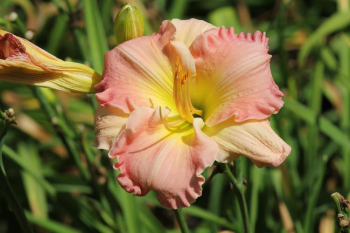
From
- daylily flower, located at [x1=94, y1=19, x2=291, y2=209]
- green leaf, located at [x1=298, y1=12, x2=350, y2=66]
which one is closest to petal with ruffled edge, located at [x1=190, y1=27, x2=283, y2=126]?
daylily flower, located at [x1=94, y1=19, x2=291, y2=209]

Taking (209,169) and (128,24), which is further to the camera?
(209,169)

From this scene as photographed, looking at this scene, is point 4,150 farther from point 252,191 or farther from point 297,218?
point 297,218

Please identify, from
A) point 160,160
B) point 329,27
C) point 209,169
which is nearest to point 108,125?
A: point 160,160

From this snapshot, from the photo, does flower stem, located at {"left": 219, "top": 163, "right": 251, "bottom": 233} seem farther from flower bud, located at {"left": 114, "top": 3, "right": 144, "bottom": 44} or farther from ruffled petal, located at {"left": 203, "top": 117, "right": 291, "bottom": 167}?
flower bud, located at {"left": 114, "top": 3, "right": 144, "bottom": 44}

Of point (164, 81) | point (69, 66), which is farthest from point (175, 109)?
point (69, 66)

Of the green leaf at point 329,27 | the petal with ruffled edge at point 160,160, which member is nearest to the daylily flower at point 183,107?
the petal with ruffled edge at point 160,160

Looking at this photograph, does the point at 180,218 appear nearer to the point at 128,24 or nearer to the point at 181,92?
the point at 181,92
